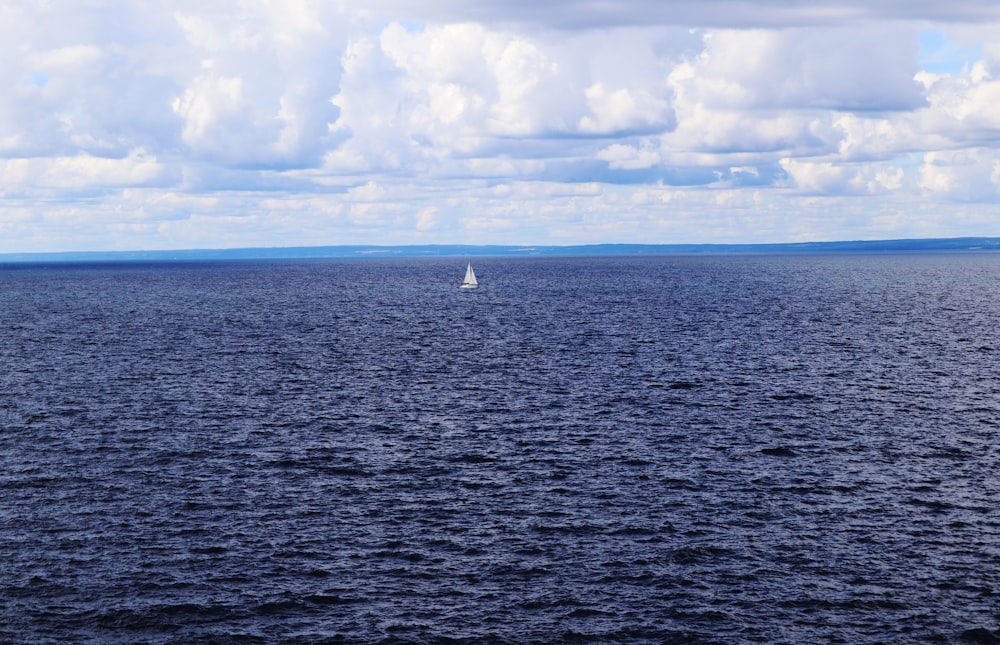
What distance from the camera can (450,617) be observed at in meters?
36.6

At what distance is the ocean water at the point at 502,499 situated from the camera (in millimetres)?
36969

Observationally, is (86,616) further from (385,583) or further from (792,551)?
(792,551)

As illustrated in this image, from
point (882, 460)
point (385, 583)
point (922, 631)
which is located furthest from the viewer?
point (882, 460)

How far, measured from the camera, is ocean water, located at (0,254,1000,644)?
121 ft

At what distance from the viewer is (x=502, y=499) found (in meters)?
50.3

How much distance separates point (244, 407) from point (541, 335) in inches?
2268

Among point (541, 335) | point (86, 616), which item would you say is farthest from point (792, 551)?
point (541, 335)

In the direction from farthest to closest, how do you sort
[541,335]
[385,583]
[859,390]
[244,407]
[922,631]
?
1. [541,335]
2. [859,390]
3. [244,407]
4. [385,583]
5. [922,631]

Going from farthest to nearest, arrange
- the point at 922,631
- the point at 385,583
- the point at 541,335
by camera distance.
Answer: the point at 541,335 < the point at 385,583 < the point at 922,631

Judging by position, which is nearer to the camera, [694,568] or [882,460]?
[694,568]

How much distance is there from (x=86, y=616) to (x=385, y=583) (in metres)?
10.9

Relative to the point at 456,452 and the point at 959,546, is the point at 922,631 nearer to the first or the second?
the point at 959,546

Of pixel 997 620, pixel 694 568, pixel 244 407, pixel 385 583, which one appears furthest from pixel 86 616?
pixel 244 407

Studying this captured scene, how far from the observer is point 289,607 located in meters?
37.5
